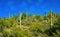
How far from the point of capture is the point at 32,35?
101 ft

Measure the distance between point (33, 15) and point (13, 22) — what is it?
3.93 m

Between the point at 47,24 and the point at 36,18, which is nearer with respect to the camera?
the point at 47,24

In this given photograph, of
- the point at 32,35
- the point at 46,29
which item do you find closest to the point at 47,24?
the point at 46,29

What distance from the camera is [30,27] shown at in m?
32.9

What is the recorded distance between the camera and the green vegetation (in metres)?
30.1

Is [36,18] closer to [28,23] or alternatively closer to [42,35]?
[28,23]

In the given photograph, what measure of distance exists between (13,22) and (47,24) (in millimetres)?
4784

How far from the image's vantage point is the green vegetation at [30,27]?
30109 mm

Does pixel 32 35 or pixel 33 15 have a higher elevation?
pixel 33 15

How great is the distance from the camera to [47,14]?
37469 millimetres

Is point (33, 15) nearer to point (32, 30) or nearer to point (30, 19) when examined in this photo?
point (30, 19)

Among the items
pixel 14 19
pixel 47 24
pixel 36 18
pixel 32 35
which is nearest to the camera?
pixel 32 35

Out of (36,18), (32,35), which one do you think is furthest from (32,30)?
(36,18)

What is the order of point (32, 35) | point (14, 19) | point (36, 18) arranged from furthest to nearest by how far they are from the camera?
1. point (36, 18)
2. point (14, 19)
3. point (32, 35)
